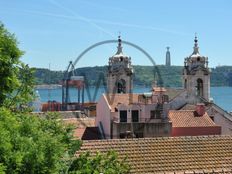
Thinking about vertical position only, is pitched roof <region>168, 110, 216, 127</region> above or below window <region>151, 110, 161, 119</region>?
below

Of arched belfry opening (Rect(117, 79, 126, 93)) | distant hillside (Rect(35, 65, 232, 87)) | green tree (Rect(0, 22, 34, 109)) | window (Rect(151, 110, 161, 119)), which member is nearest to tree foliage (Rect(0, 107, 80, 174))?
green tree (Rect(0, 22, 34, 109))

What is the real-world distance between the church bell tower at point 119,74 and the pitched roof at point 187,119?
957cm

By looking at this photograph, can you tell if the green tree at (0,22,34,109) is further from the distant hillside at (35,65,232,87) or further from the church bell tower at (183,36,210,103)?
the distant hillside at (35,65,232,87)

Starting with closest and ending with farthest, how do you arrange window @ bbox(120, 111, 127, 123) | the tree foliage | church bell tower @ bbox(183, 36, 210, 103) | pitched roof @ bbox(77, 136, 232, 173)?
the tree foliage
pitched roof @ bbox(77, 136, 232, 173)
window @ bbox(120, 111, 127, 123)
church bell tower @ bbox(183, 36, 210, 103)

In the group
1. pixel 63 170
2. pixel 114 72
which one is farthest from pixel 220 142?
pixel 114 72

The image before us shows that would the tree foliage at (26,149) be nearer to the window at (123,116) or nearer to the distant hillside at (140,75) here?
the window at (123,116)

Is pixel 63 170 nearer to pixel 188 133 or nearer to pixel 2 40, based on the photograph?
pixel 2 40

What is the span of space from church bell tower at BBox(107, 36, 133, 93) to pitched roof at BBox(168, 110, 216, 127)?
9.57m

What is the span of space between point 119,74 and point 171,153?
86.0ft

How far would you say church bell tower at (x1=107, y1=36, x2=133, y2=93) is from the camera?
1719 inches

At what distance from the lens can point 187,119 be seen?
112 ft

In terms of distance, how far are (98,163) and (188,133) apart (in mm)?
20858

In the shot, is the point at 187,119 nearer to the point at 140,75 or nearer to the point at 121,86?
the point at 121,86

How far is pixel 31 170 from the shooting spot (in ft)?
35.3
